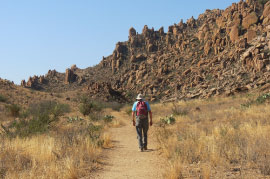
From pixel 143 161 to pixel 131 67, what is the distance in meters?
59.9

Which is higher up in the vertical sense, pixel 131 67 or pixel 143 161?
pixel 131 67

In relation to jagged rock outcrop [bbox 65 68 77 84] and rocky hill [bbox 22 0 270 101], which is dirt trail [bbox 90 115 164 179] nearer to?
rocky hill [bbox 22 0 270 101]

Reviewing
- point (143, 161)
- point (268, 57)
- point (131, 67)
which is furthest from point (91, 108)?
point (131, 67)

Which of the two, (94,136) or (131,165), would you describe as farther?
(94,136)

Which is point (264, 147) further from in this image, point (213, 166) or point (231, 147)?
point (213, 166)

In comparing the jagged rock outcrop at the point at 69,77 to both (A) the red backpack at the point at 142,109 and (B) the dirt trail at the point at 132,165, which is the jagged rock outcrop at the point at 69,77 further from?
(B) the dirt trail at the point at 132,165

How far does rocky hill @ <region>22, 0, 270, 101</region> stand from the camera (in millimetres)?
33750

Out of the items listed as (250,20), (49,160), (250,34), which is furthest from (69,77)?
(49,160)

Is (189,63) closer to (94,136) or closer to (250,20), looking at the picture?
(250,20)

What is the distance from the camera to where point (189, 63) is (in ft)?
165

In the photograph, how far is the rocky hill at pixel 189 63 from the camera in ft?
111

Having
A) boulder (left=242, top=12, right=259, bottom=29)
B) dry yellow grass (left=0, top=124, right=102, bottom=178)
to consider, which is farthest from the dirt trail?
boulder (left=242, top=12, right=259, bottom=29)

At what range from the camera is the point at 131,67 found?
6525 centimetres

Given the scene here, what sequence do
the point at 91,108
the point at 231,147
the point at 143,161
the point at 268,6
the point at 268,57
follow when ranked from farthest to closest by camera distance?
the point at 268,6 → the point at 268,57 → the point at 91,108 → the point at 143,161 → the point at 231,147
